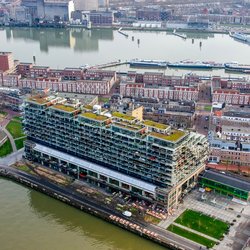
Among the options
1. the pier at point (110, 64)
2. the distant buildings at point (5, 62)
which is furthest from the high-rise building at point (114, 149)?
the pier at point (110, 64)

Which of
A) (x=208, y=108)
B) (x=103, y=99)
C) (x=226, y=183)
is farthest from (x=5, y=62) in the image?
(x=226, y=183)

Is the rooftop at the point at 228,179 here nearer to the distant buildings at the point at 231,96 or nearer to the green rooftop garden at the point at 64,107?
the green rooftop garden at the point at 64,107

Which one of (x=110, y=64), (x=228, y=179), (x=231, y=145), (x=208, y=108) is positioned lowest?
(x=228, y=179)

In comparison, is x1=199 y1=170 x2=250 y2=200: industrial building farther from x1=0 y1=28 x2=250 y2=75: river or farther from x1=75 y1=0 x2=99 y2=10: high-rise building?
x1=75 y1=0 x2=99 y2=10: high-rise building

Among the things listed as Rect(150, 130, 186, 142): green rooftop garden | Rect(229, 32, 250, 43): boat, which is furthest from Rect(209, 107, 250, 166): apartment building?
Rect(229, 32, 250, 43): boat

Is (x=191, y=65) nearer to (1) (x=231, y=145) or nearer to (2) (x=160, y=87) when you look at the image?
(2) (x=160, y=87)

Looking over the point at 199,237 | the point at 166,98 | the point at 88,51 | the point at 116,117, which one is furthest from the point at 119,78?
the point at 199,237
